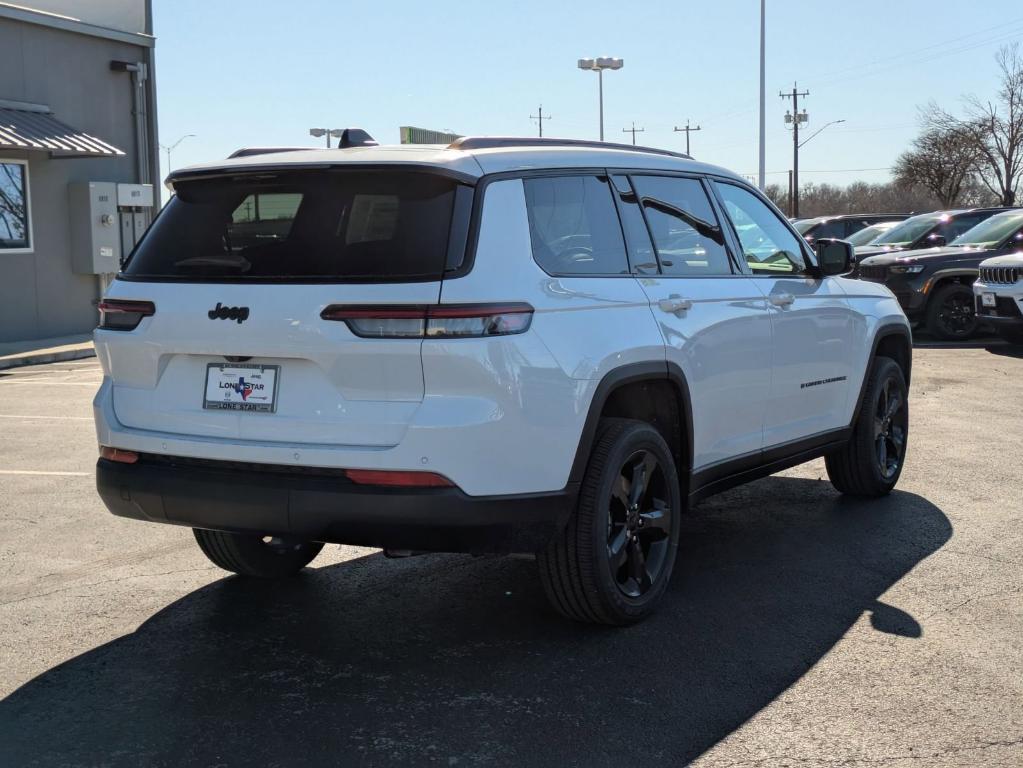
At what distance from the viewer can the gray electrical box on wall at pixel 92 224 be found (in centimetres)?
2048

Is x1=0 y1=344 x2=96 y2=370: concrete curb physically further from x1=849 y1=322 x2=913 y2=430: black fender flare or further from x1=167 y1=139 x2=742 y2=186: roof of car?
x1=167 y1=139 x2=742 y2=186: roof of car

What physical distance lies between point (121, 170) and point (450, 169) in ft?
62.9

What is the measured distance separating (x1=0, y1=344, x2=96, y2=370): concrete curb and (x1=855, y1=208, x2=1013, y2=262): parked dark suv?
11737 mm

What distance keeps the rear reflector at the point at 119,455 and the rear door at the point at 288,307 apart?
11 centimetres

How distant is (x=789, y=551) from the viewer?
6160 millimetres

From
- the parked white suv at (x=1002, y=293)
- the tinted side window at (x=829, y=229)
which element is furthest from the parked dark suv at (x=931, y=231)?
the tinted side window at (x=829, y=229)

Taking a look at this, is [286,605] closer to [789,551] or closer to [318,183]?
[318,183]

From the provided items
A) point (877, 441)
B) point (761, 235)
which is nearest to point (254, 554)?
point (761, 235)

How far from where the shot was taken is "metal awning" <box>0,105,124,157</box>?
18125 mm

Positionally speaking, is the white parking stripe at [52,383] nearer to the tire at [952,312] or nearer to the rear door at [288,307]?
the rear door at [288,307]

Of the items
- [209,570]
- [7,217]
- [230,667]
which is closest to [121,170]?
[7,217]

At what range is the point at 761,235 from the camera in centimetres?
629

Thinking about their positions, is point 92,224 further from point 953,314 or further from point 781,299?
point 781,299

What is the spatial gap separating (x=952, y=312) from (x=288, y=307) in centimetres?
1473
